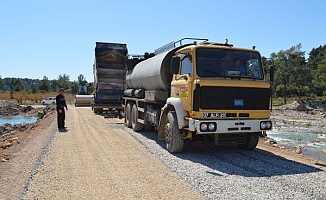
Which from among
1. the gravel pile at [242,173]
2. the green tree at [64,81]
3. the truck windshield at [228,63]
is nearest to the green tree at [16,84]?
the green tree at [64,81]

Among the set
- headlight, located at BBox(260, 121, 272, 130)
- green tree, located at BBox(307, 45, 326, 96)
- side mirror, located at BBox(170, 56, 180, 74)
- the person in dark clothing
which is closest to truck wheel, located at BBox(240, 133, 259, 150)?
headlight, located at BBox(260, 121, 272, 130)

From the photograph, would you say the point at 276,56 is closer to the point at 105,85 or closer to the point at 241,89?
the point at 105,85

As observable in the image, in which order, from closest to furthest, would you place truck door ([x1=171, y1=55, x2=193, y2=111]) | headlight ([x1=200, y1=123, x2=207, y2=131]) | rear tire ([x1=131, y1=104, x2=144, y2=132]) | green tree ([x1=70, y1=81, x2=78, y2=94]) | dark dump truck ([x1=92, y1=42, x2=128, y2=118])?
headlight ([x1=200, y1=123, x2=207, y2=131]) → truck door ([x1=171, y1=55, x2=193, y2=111]) → rear tire ([x1=131, y1=104, x2=144, y2=132]) → dark dump truck ([x1=92, y1=42, x2=128, y2=118]) → green tree ([x1=70, y1=81, x2=78, y2=94])

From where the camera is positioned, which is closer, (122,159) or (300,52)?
(122,159)

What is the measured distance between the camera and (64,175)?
6934 millimetres

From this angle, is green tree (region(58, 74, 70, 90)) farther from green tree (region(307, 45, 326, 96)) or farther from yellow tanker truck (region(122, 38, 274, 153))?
yellow tanker truck (region(122, 38, 274, 153))

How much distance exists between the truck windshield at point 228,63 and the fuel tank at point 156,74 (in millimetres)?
1954

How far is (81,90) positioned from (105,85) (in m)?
19.9

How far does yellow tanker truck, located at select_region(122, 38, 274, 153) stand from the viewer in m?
8.19

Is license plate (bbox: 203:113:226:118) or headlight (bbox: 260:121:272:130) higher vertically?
license plate (bbox: 203:113:226:118)

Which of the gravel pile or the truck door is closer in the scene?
the gravel pile

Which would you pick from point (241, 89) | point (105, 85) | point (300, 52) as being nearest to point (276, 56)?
point (300, 52)

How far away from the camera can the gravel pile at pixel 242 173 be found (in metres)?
5.83

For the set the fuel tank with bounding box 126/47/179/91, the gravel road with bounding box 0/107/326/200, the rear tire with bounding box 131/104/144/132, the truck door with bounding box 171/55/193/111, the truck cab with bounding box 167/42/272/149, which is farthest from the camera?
the rear tire with bounding box 131/104/144/132
